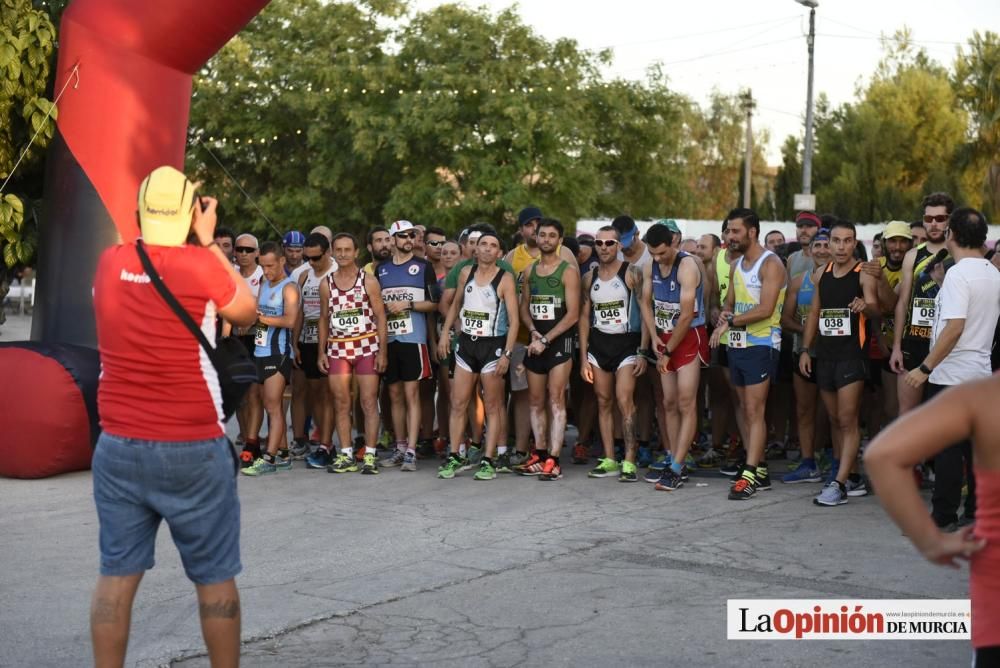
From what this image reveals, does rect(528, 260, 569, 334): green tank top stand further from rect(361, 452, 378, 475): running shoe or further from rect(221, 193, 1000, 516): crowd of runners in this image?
rect(361, 452, 378, 475): running shoe

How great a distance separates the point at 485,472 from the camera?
10.2 m

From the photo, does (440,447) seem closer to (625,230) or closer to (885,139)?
(625,230)

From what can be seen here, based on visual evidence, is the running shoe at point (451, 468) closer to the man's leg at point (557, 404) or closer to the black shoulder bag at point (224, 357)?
the man's leg at point (557, 404)

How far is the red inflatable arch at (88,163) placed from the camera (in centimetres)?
939

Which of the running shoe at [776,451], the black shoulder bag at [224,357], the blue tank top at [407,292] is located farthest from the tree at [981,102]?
the black shoulder bag at [224,357]

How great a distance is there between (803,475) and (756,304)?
4.90 ft

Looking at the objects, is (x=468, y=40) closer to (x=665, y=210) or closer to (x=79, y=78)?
(x=665, y=210)

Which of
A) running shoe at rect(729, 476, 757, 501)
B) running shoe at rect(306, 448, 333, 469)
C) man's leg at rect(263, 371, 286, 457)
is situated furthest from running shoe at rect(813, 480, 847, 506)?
man's leg at rect(263, 371, 286, 457)

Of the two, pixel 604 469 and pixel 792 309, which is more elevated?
pixel 792 309

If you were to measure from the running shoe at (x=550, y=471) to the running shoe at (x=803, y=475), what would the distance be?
5.78ft

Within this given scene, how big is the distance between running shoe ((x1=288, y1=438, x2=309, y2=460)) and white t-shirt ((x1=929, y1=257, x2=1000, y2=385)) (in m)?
5.72

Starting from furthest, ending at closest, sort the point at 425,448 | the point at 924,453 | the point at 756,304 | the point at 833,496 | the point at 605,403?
the point at 425,448, the point at 605,403, the point at 756,304, the point at 833,496, the point at 924,453

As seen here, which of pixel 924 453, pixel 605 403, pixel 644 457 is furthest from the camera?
pixel 644 457

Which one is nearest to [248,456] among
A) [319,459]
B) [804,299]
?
[319,459]
